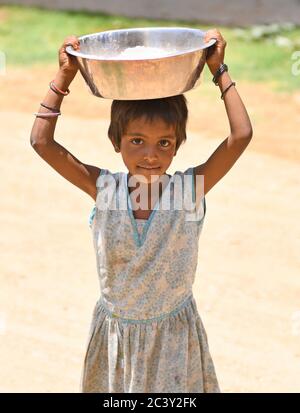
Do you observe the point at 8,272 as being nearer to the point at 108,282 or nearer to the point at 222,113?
the point at 108,282

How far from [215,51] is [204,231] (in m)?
2.55

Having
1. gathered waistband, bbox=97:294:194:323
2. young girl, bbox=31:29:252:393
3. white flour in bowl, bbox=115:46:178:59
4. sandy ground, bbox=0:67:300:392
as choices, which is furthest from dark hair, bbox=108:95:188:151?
sandy ground, bbox=0:67:300:392

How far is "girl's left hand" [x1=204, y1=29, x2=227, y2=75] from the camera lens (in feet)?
7.76

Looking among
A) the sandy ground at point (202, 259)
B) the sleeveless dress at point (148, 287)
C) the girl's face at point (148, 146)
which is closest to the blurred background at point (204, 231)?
the sandy ground at point (202, 259)

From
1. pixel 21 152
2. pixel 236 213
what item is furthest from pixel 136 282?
pixel 21 152

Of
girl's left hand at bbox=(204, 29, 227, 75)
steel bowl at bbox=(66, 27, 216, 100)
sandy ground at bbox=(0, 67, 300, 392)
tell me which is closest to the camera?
steel bowl at bbox=(66, 27, 216, 100)

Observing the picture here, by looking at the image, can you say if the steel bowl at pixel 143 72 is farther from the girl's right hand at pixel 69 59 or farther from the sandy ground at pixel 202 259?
the sandy ground at pixel 202 259

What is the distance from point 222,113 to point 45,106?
450 centimetres

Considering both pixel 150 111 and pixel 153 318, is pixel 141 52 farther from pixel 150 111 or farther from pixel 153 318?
pixel 153 318

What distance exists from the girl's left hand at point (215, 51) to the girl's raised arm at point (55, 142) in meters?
0.36

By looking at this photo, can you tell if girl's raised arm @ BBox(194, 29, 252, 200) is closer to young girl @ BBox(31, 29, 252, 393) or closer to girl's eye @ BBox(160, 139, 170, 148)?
young girl @ BBox(31, 29, 252, 393)

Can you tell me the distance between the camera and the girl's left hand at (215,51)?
2365mm

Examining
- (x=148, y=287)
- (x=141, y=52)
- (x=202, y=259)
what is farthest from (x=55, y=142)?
(x=202, y=259)

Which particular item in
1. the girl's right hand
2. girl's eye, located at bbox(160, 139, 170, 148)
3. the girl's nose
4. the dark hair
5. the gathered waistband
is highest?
the girl's right hand
